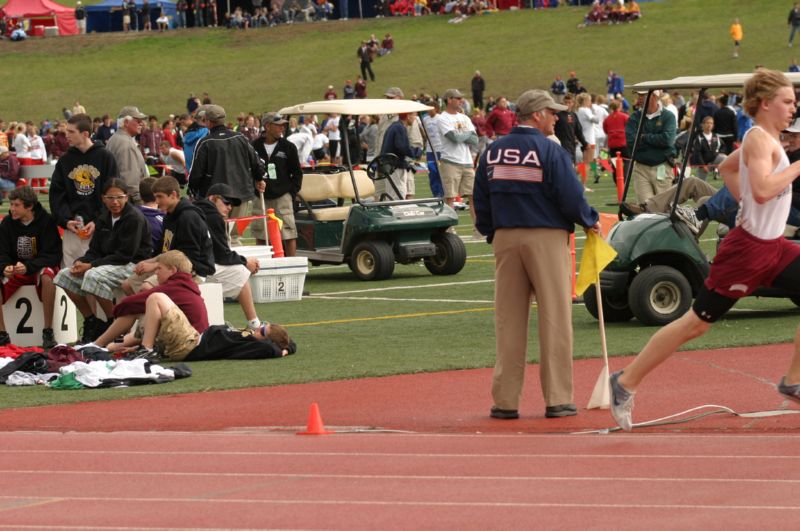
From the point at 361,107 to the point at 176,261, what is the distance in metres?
6.04

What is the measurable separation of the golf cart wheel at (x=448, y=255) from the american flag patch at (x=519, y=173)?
9.06m

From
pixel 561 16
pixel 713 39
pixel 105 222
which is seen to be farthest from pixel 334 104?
pixel 561 16

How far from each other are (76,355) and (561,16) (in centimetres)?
6956

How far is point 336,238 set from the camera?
1825 centimetres

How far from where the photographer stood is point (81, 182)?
13.6 metres

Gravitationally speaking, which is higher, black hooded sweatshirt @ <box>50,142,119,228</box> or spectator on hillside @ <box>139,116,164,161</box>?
black hooded sweatshirt @ <box>50,142,119,228</box>

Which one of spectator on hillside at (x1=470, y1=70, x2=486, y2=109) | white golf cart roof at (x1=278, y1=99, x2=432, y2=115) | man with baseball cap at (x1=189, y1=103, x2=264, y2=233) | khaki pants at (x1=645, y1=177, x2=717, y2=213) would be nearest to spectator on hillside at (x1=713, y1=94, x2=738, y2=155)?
white golf cart roof at (x1=278, y1=99, x2=432, y2=115)

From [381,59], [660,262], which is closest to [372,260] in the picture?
[660,262]

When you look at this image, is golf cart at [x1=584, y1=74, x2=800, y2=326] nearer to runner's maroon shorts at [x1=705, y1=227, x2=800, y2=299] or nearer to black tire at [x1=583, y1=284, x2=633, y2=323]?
black tire at [x1=583, y1=284, x2=633, y2=323]

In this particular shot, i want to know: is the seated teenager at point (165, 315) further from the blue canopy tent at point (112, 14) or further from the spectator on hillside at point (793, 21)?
the blue canopy tent at point (112, 14)

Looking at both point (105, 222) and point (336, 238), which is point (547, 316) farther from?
point (336, 238)

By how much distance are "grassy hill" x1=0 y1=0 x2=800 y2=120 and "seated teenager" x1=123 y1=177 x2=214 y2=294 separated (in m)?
50.3

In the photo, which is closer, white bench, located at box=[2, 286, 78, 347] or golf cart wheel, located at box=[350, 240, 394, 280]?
white bench, located at box=[2, 286, 78, 347]

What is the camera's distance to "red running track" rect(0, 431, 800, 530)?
6.05m
